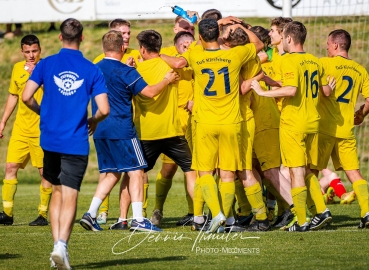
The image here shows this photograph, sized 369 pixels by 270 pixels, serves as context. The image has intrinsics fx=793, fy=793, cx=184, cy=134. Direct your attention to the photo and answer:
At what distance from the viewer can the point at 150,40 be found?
10.2 meters

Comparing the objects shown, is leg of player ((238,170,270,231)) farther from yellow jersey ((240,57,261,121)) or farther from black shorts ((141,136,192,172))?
black shorts ((141,136,192,172))

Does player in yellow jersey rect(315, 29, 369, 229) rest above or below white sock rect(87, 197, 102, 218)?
above

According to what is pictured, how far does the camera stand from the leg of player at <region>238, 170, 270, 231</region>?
381 inches

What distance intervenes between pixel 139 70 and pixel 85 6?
12.8m

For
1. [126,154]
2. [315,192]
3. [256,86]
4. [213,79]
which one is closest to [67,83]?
[213,79]

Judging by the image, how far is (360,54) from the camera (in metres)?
20.7

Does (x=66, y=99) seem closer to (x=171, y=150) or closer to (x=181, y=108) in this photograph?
(x=171, y=150)

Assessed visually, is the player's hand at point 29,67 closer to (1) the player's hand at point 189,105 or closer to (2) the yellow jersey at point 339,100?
(1) the player's hand at point 189,105

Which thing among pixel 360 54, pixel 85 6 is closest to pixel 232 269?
pixel 360 54

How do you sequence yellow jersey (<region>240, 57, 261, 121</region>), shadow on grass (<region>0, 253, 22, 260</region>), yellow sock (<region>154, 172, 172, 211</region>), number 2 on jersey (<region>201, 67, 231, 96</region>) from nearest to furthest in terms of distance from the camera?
shadow on grass (<region>0, 253, 22, 260</region>)
number 2 on jersey (<region>201, 67, 231, 96</region>)
yellow jersey (<region>240, 57, 261, 121</region>)
yellow sock (<region>154, 172, 172, 211</region>)

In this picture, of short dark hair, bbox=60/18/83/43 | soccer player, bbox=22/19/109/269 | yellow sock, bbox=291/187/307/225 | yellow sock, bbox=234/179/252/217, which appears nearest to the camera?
soccer player, bbox=22/19/109/269

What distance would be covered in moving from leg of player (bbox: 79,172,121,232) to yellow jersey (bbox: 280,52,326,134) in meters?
2.29

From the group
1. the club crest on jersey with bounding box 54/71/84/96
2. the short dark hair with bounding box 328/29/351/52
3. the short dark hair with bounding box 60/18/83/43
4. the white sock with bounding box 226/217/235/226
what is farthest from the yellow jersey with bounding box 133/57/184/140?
the club crest on jersey with bounding box 54/71/84/96

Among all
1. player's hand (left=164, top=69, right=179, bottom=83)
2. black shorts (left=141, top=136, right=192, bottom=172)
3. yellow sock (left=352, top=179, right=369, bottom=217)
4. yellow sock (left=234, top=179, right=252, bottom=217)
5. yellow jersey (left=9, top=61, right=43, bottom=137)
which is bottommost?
yellow sock (left=234, top=179, right=252, bottom=217)
